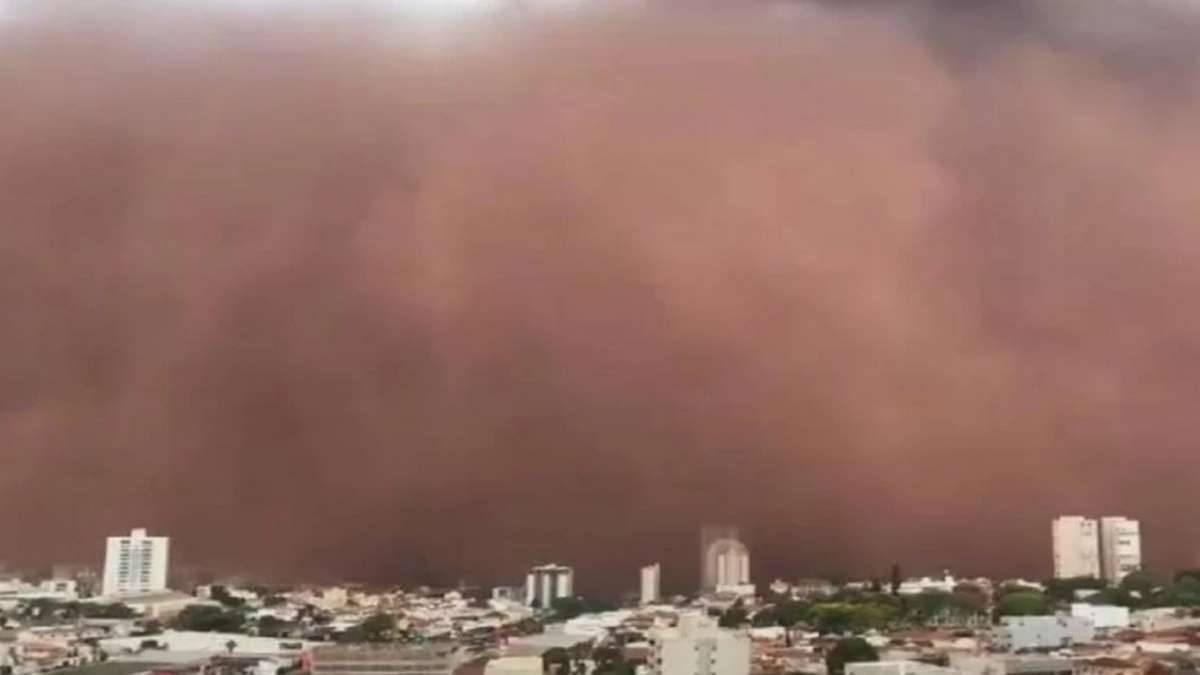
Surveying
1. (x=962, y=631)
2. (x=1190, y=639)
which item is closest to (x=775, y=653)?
(x=962, y=631)

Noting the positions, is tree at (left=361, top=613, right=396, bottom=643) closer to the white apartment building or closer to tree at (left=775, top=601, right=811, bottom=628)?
the white apartment building

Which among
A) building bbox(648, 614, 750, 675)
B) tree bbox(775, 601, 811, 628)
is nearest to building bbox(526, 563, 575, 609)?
tree bbox(775, 601, 811, 628)

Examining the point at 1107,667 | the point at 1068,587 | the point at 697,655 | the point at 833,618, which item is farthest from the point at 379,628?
the point at 1068,587

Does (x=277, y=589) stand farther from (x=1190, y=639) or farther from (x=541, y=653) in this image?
(x=1190, y=639)

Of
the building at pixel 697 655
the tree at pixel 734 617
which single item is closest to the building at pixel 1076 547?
the tree at pixel 734 617

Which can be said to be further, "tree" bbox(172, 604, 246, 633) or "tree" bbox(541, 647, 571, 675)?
"tree" bbox(172, 604, 246, 633)

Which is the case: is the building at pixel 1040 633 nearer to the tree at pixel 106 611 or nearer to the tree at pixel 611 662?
the tree at pixel 611 662
